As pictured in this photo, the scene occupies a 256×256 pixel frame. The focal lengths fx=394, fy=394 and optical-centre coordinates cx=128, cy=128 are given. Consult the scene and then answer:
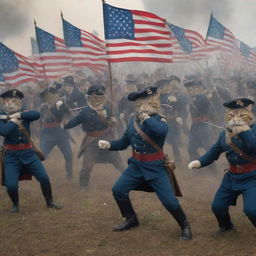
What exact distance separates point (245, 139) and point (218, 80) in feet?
34.2

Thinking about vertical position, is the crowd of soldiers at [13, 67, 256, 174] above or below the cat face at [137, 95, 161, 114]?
below

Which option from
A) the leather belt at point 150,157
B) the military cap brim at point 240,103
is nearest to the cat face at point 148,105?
the leather belt at point 150,157

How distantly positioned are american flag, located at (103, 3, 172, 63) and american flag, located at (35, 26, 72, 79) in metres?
4.83

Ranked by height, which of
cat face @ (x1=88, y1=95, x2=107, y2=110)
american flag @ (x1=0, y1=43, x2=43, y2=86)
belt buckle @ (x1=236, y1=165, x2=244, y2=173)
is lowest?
belt buckle @ (x1=236, y1=165, x2=244, y2=173)

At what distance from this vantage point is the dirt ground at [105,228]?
17.8ft

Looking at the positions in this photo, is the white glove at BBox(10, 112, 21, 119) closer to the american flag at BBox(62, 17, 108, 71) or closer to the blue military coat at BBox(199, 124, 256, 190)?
the blue military coat at BBox(199, 124, 256, 190)

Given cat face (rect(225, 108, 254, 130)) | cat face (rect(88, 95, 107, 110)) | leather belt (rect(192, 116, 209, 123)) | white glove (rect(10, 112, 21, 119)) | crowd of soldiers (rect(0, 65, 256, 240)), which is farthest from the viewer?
leather belt (rect(192, 116, 209, 123))

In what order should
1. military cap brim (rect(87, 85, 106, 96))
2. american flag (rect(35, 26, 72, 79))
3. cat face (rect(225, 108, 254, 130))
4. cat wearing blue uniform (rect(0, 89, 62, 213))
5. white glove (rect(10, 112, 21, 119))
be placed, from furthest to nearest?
american flag (rect(35, 26, 72, 79)) → military cap brim (rect(87, 85, 106, 96)) → cat wearing blue uniform (rect(0, 89, 62, 213)) → white glove (rect(10, 112, 21, 119)) → cat face (rect(225, 108, 254, 130))

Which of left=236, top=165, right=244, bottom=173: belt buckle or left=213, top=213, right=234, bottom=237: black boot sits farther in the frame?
left=213, top=213, right=234, bottom=237: black boot

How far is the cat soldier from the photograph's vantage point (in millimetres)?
5051

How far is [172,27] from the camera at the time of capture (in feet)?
46.0

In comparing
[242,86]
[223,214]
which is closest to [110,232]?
[223,214]

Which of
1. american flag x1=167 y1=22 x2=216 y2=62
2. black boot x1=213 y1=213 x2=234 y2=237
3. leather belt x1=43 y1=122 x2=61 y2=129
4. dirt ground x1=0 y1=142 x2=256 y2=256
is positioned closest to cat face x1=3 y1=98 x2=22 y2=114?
dirt ground x1=0 y1=142 x2=256 y2=256

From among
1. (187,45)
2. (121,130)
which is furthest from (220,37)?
(121,130)
